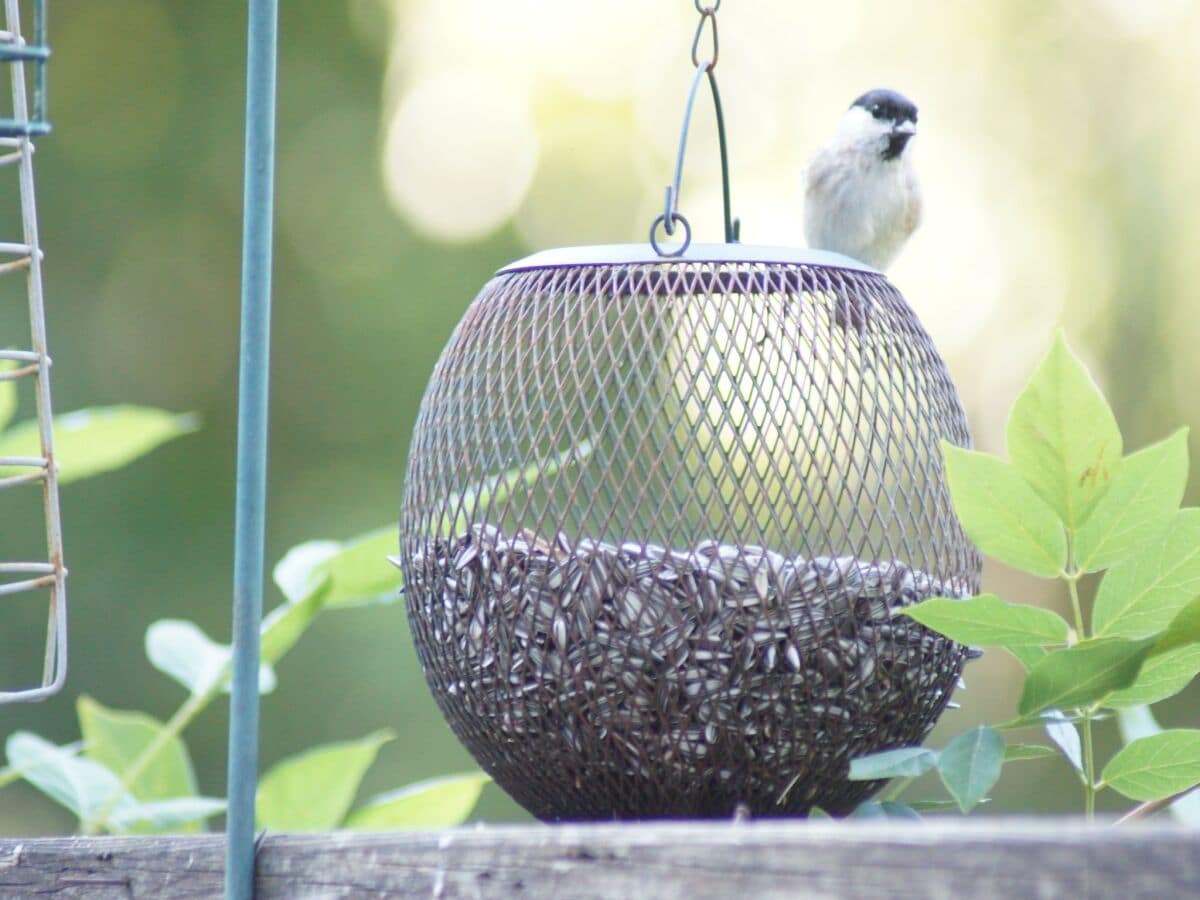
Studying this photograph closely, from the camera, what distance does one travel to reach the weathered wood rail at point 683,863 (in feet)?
A: 2.05

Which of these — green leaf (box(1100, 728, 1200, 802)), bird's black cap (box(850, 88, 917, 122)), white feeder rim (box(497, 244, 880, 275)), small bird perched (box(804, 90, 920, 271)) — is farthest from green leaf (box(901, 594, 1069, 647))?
bird's black cap (box(850, 88, 917, 122))

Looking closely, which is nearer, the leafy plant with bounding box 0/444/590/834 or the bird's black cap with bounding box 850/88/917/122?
the leafy plant with bounding box 0/444/590/834

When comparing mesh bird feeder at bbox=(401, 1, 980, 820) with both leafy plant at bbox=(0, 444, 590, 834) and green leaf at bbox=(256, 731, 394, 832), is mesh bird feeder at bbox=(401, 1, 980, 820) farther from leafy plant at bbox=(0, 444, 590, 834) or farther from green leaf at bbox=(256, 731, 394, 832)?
green leaf at bbox=(256, 731, 394, 832)

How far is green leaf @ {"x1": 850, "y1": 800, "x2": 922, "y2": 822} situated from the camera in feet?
3.10

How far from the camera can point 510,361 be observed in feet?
3.43

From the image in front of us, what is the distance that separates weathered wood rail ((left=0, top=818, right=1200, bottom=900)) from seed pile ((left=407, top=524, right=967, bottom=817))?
0.57 ft

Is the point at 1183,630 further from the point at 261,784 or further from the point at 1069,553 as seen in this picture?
the point at 261,784

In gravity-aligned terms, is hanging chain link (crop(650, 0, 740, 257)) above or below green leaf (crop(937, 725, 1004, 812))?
above

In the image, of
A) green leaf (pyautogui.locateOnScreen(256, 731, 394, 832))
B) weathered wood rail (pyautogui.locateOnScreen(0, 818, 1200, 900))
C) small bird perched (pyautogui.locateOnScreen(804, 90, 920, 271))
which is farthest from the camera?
small bird perched (pyautogui.locateOnScreen(804, 90, 920, 271))

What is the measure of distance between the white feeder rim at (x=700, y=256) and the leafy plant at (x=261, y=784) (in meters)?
0.17

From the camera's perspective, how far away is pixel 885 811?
957 millimetres

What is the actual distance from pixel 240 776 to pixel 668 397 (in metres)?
0.37

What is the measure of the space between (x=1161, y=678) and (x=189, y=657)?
779 mm

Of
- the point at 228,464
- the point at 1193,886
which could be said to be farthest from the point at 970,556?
the point at 228,464
